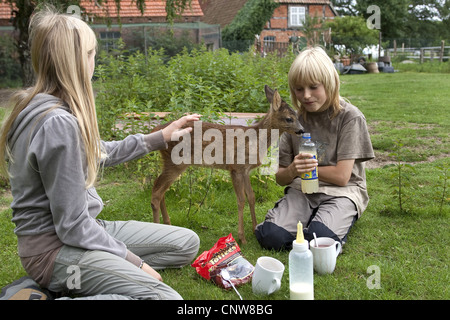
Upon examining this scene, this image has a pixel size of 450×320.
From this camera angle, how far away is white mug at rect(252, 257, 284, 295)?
Answer: 9.81 ft

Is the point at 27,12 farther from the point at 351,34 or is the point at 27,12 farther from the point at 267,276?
the point at 351,34

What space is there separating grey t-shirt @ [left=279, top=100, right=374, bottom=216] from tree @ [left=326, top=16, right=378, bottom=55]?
3038 cm

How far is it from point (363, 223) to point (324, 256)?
4.27 feet

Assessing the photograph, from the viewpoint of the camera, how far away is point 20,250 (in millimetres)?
2639

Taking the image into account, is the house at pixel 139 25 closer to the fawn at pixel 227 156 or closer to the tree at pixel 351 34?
the fawn at pixel 227 156

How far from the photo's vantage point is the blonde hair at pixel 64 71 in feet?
8.45

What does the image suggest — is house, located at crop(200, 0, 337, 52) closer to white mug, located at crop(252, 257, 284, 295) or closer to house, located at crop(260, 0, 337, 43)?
house, located at crop(260, 0, 337, 43)

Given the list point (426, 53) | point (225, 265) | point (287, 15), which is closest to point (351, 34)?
point (426, 53)

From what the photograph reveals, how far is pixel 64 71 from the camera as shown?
259 cm

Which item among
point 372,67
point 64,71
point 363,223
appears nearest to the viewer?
point 64,71

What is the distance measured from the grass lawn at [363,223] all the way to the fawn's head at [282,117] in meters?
1.04

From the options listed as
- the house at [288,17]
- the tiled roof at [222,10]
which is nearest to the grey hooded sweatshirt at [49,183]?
the tiled roof at [222,10]
